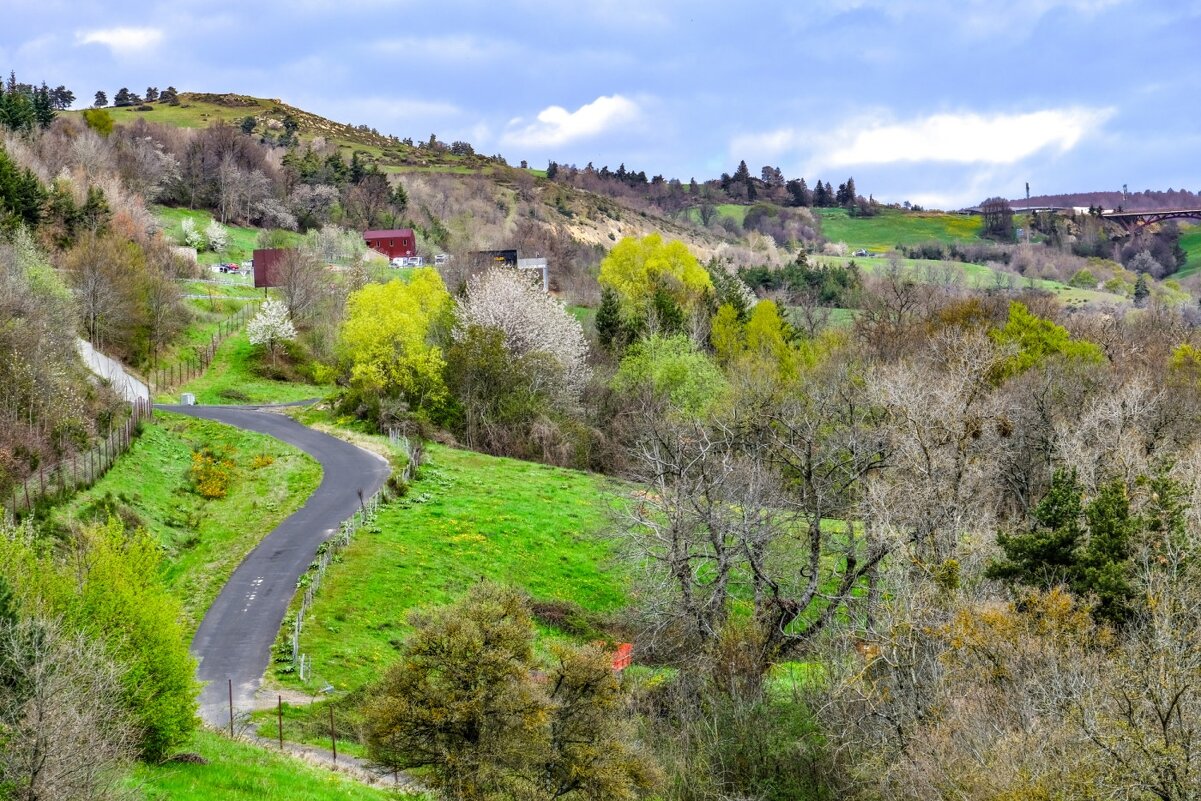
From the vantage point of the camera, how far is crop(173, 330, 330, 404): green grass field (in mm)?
59750

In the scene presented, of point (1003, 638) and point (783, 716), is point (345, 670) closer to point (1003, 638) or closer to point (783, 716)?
point (783, 716)

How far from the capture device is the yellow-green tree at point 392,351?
5244cm

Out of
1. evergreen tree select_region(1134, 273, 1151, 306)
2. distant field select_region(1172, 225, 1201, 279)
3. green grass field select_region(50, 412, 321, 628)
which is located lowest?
green grass field select_region(50, 412, 321, 628)

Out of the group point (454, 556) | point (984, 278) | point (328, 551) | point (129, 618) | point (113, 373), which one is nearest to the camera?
point (129, 618)

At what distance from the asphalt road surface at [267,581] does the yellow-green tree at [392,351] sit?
5436mm

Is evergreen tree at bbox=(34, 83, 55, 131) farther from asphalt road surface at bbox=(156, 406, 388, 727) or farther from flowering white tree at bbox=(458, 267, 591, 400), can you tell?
asphalt road surface at bbox=(156, 406, 388, 727)

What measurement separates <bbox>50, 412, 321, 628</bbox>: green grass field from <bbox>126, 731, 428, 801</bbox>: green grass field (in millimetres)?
9375

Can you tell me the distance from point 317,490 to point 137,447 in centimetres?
696

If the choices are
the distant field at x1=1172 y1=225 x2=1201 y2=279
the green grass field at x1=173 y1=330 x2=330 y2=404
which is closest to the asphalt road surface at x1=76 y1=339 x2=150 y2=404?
the green grass field at x1=173 y1=330 x2=330 y2=404

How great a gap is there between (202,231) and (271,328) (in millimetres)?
34519

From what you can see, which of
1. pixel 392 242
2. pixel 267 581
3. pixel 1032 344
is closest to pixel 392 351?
pixel 267 581

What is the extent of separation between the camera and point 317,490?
1567 inches

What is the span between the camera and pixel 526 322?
197ft

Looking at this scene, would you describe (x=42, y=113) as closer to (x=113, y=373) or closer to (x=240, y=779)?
(x=113, y=373)
